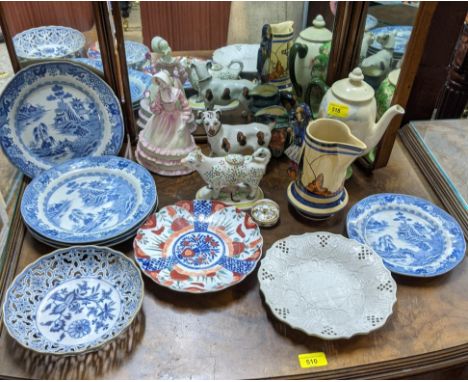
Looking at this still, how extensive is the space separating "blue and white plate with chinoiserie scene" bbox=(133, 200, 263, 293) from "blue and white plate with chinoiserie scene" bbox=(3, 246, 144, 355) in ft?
0.20

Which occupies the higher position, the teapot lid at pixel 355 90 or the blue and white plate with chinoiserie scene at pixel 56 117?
the teapot lid at pixel 355 90

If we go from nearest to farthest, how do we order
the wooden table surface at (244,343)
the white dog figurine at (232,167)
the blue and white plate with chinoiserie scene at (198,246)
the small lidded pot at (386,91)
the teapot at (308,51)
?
the wooden table surface at (244,343) < the blue and white plate with chinoiserie scene at (198,246) < the white dog figurine at (232,167) < the small lidded pot at (386,91) < the teapot at (308,51)

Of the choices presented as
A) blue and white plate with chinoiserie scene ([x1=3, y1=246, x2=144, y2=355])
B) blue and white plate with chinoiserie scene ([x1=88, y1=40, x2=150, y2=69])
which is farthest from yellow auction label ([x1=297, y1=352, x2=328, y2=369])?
blue and white plate with chinoiserie scene ([x1=88, y1=40, x2=150, y2=69])

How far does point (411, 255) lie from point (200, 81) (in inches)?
26.2

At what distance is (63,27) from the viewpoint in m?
1.23

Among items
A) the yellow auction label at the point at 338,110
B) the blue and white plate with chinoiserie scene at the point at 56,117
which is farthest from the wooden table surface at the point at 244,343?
the yellow auction label at the point at 338,110

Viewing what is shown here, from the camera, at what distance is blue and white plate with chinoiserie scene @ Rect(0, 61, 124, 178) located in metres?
1.13

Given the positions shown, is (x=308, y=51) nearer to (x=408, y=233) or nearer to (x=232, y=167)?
(x=232, y=167)

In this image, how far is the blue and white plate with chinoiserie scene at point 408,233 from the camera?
1.00 m

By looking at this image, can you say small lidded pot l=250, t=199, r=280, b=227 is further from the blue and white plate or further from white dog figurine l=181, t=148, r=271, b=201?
the blue and white plate

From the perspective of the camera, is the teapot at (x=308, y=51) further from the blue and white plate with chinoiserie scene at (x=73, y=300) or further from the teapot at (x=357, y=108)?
the blue and white plate with chinoiserie scene at (x=73, y=300)

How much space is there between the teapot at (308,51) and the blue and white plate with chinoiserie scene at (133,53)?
41 cm

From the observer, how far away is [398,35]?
117cm

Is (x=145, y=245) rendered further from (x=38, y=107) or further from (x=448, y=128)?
(x=448, y=128)
